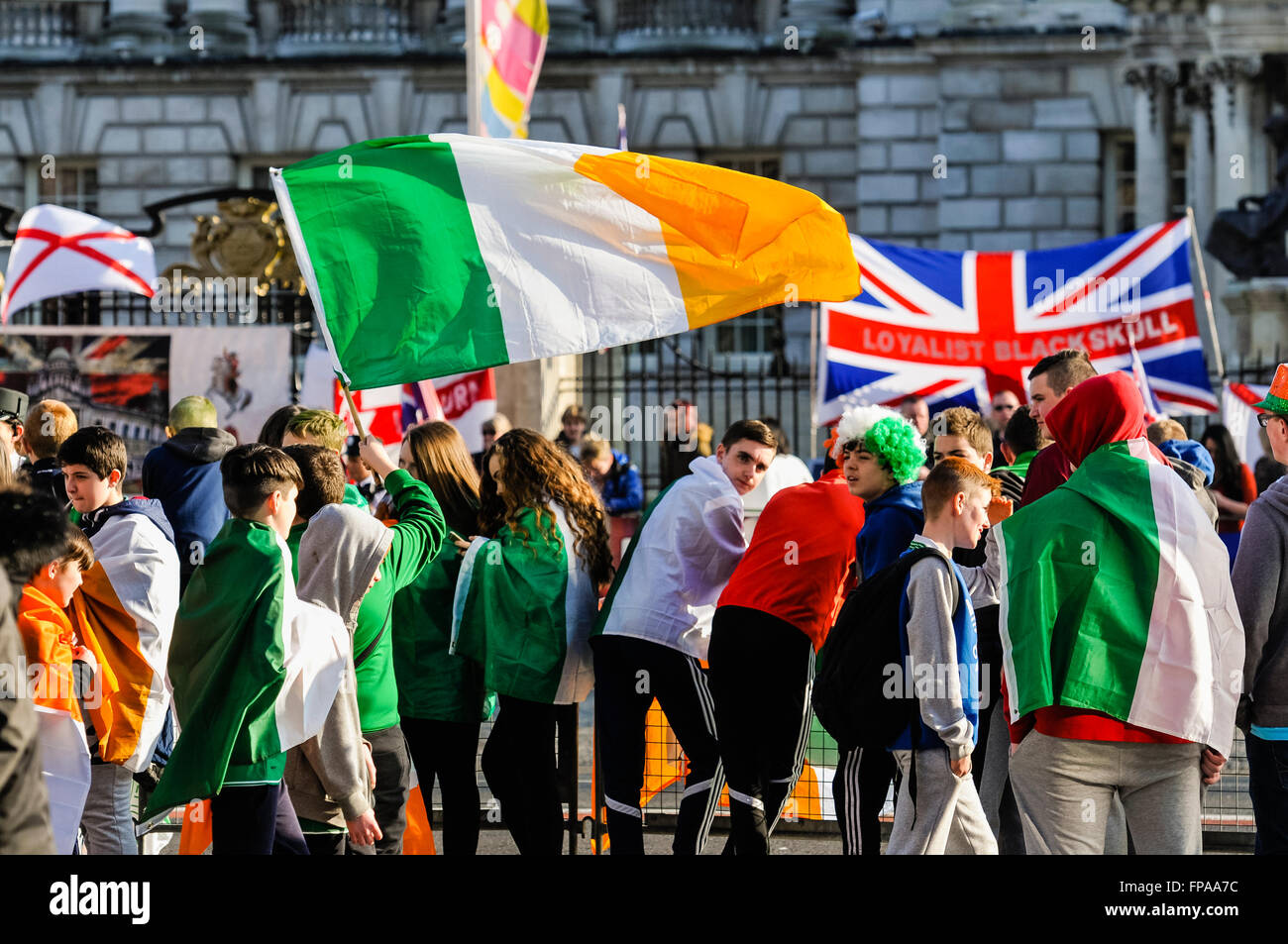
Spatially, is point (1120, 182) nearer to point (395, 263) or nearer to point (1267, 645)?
point (395, 263)

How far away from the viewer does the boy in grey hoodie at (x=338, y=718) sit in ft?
18.5

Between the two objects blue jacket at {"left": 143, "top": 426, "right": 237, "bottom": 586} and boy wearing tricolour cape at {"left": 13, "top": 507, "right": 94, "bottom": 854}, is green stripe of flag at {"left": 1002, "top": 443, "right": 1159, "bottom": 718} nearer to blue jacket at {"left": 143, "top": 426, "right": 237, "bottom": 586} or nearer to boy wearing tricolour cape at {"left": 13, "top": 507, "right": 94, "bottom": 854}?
boy wearing tricolour cape at {"left": 13, "top": 507, "right": 94, "bottom": 854}

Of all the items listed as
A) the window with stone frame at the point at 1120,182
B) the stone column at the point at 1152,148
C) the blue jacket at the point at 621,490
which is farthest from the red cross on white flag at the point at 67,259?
the window with stone frame at the point at 1120,182

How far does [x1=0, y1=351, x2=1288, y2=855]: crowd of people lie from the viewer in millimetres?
4953

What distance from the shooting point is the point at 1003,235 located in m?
25.4

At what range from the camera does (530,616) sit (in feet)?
21.5

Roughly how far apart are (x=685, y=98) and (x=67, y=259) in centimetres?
1306

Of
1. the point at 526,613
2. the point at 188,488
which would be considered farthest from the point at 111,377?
the point at 526,613

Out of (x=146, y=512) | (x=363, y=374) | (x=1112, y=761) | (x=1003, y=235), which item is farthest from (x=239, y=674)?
(x=1003, y=235)

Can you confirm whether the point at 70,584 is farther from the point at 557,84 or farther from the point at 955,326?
the point at 557,84

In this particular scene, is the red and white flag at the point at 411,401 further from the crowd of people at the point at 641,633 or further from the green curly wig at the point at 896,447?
the green curly wig at the point at 896,447

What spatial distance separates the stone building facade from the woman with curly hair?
18.5 metres

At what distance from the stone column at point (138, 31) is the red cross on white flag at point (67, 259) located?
12.6 m

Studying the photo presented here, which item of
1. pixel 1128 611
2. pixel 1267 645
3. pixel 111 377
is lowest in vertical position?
pixel 1267 645
